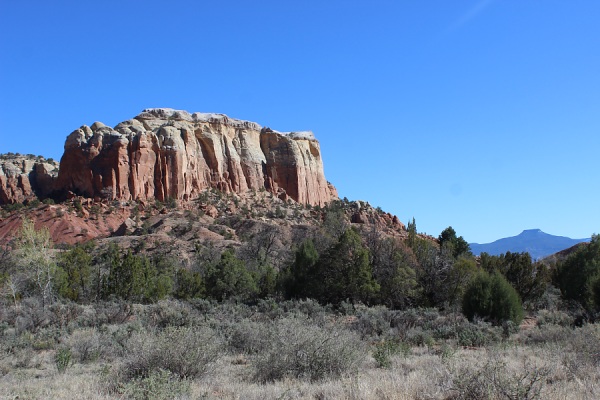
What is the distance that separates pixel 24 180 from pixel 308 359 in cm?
8828

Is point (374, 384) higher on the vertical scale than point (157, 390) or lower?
lower

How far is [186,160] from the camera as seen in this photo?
80.8m

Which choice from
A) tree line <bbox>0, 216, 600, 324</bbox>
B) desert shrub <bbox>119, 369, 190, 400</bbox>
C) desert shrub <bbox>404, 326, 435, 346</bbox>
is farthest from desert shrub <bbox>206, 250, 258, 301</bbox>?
desert shrub <bbox>119, 369, 190, 400</bbox>

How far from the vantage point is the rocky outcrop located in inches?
3236

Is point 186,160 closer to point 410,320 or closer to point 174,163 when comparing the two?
point 174,163

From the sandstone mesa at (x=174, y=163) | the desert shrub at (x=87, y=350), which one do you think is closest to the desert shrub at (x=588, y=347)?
the desert shrub at (x=87, y=350)

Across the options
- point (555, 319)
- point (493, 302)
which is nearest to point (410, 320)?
point (493, 302)

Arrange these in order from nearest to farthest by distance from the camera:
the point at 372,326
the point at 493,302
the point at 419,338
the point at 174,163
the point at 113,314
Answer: the point at 419,338 → the point at 372,326 → the point at 493,302 → the point at 113,314 → the point at 174,163

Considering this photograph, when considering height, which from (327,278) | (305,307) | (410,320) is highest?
(327,278)

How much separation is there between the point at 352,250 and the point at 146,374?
Result: 21.2m

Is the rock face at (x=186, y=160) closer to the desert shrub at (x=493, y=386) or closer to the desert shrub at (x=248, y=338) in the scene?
the desert shrub at (x=248, y=338)

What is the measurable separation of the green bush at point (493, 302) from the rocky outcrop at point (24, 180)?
7615 centimetres

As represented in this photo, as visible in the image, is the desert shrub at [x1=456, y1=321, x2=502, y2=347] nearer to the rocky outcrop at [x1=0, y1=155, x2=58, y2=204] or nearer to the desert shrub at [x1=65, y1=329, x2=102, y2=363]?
the desert shrub at [x1=65, y1=329, x2=102, y2=363]

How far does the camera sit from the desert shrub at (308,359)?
378 inches
